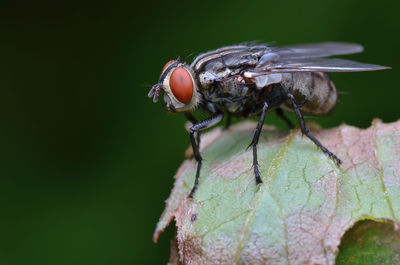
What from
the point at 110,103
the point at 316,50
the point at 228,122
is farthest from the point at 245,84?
the point at 110,103

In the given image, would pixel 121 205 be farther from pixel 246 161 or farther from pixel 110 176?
pixel 246 161

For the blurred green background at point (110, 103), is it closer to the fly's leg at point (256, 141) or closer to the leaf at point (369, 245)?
the fly's leg at point (256, 141)

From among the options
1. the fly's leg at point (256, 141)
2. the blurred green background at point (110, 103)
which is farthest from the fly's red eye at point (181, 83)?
the blurred green background at point (110, 103)

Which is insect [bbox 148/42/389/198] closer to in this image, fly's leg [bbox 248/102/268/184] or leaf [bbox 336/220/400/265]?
fly's leg [bbox 248/102/268/184]

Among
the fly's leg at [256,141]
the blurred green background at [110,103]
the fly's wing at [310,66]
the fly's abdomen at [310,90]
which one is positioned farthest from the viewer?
the blurred green background at [110,103]

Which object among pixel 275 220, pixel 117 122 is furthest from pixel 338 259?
pixel 117 122

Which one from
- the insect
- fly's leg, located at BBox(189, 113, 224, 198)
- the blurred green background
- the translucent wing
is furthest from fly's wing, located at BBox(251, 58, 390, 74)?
the blurred green background
